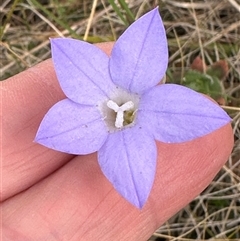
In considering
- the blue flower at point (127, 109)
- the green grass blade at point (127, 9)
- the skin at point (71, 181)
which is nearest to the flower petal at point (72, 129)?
the blue flower at point (127, 109)

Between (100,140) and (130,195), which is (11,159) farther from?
(130,195)

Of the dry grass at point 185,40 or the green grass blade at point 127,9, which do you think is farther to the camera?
the dry grass at point 185,40

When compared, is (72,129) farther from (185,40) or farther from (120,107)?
(185,40)

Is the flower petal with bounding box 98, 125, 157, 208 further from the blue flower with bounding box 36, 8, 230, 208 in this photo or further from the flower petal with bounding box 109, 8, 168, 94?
the flower petal with bounding box 109, 8, 168, 94

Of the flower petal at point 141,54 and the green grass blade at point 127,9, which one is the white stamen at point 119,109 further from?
the green grass blade at point 127,9

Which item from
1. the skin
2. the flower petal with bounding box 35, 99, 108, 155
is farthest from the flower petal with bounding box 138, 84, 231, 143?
the skin

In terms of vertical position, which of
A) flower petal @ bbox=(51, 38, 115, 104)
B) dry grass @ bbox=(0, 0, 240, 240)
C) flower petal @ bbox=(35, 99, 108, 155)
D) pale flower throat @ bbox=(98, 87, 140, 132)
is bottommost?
dry grass @ bbox=(0, 0, 240, 240)
